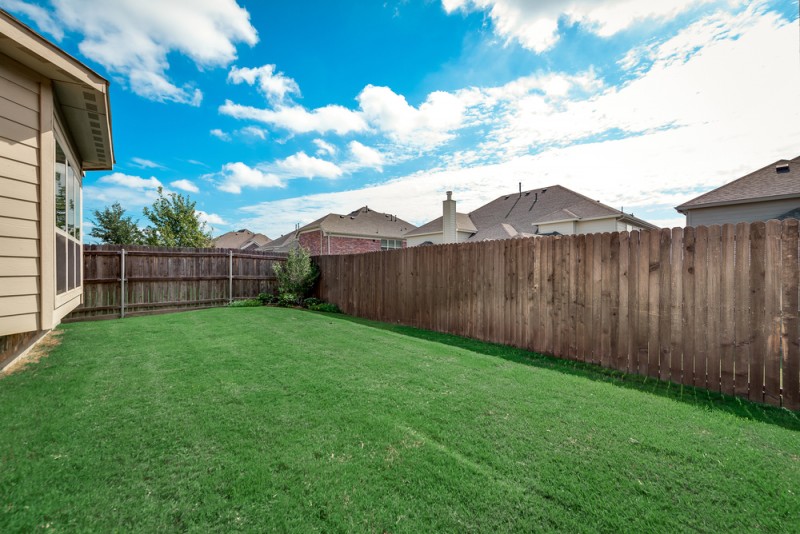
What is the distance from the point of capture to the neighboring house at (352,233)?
23388mm

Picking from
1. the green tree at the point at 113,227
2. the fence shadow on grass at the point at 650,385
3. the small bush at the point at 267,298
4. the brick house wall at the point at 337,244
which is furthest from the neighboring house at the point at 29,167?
the green tree at the point at 113,227

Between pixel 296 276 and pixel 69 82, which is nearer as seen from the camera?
pixel 69 82

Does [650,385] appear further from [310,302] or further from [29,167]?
[310,302]

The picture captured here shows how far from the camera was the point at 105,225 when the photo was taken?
66.2 feet

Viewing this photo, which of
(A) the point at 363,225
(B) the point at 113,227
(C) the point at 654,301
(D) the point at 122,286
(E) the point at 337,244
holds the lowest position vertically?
(D) the point at 122,286

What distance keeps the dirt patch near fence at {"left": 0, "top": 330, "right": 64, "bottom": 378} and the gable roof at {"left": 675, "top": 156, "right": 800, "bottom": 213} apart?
1790 cm

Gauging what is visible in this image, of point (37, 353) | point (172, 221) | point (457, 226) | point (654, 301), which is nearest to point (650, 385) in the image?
point (654, 301)

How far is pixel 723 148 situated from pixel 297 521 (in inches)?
437

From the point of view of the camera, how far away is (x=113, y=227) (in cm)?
2023

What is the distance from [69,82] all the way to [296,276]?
7643mm

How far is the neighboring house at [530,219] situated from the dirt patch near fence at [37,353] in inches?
556

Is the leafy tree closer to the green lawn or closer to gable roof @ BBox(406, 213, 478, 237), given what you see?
the green lawn

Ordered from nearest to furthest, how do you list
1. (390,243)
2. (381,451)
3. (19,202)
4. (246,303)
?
(381,451)
(19,202)
(246,303)
(390,243)

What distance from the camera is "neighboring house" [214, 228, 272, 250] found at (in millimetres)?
39125
